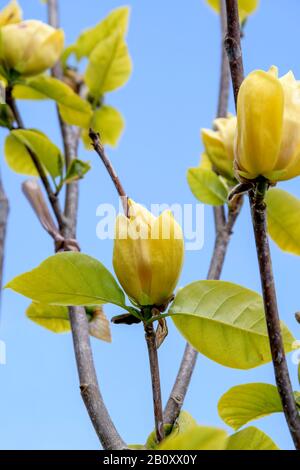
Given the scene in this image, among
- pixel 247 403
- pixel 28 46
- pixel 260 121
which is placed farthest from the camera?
pixel 28 46

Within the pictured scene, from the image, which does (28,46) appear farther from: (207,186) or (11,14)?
(207,186)

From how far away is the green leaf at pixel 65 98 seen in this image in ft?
3.30

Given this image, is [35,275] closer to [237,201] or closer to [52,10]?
[237,201]

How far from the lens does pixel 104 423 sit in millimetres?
558

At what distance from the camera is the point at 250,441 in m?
A: 0.49

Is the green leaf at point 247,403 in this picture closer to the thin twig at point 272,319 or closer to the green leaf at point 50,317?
the thin twig at point 272,319

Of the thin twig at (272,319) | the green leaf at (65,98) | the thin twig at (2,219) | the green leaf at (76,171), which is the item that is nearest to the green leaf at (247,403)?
the thin twig at (272,319)

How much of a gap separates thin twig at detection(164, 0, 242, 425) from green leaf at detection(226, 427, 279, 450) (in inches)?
3.1

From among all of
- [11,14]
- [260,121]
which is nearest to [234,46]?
[260,121]

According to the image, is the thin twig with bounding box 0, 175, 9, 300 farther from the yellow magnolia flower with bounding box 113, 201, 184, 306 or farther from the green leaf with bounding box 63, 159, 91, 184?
the yellow magnolia flower with bounding box 113, 201, 184, 306

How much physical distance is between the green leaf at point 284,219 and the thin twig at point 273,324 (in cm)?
29

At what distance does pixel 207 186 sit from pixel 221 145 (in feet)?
0.21

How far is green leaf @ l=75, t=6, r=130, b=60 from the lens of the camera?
1.26 m

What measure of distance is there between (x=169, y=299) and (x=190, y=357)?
0.15 meters
